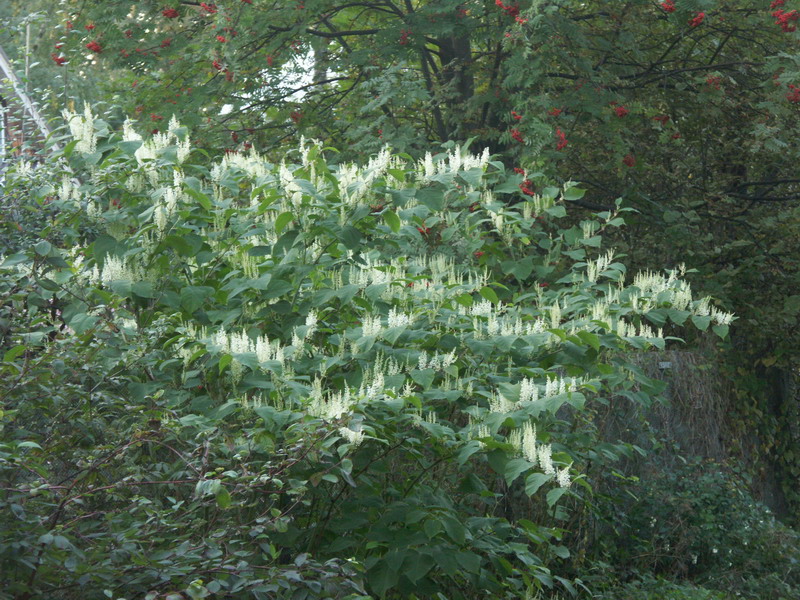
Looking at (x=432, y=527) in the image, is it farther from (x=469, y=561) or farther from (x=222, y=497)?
(x=222, y=497)

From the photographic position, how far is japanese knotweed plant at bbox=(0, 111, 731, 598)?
10.5ft

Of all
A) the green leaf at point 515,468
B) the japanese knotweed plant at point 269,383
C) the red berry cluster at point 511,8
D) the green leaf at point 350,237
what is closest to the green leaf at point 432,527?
the japanese knotweed plant at point 269,383

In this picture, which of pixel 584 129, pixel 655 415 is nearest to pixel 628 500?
pixel 655 415

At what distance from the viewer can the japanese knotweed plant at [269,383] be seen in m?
3.21

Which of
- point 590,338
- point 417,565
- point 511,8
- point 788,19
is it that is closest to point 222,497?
point 417,565

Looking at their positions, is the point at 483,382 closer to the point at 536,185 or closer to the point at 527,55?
the point at 536,185

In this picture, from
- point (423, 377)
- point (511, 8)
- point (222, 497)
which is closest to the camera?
point (222, 497)

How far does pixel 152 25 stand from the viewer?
9711mm

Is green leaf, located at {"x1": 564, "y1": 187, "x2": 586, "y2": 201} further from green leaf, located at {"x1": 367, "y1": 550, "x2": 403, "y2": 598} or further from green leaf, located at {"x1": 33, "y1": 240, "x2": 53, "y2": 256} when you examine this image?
green leaf, located at {"x1": 33, "y1": 240, "x2": 53, "y2": 256}

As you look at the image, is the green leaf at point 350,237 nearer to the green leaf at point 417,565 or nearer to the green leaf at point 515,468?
the green leaf at point 515,468

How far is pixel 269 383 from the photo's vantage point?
4.03 metres

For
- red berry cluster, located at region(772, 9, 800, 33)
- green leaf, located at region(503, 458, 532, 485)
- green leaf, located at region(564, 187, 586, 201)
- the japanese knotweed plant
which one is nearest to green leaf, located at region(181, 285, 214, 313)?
the japanese knotweed plant

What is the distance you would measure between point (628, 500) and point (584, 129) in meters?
4.45

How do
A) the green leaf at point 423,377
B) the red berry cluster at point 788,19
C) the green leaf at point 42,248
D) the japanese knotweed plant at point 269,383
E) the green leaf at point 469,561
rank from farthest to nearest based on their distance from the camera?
the red berry cluster at point 788,19 < the green leaf at point 423,377 < the green leaf at point 469,561 < the green leaf at point 42,248 < the japanese knotweed plant at point 269,383
